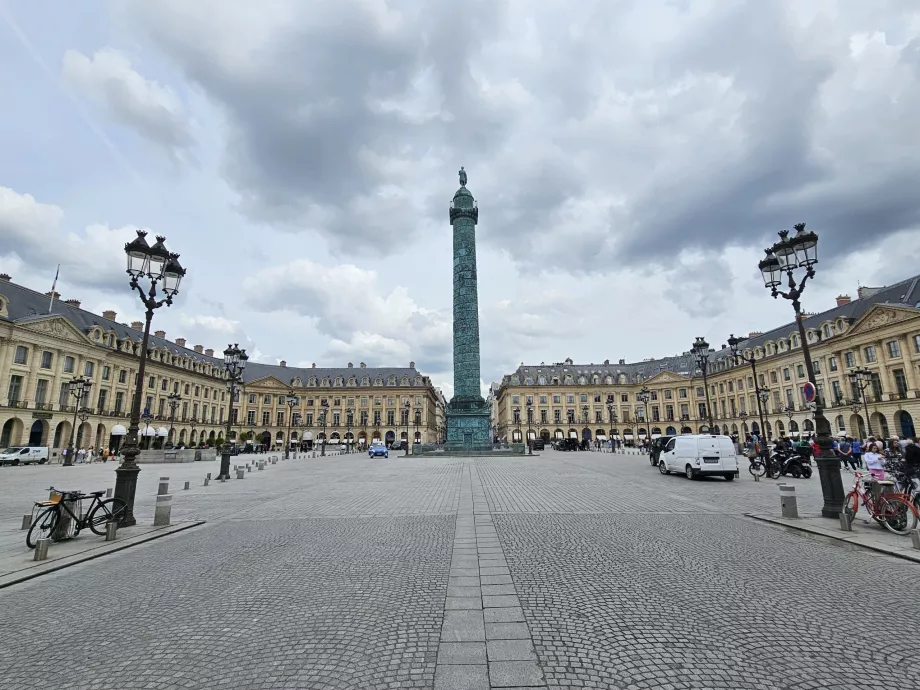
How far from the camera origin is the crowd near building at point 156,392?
47.5 metres

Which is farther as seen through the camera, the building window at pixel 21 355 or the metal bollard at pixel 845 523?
the building window at pixel 21 355

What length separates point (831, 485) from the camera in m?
10.1

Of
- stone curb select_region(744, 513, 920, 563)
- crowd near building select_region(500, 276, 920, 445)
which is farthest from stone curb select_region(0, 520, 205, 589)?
crowd near building select_region(500, 276, 920, 445)

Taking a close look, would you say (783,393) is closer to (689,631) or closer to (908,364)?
(908,364)

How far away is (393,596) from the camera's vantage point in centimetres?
547

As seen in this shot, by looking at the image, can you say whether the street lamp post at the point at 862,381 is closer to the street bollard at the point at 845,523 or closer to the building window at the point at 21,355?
the street bollard at the point at 845,523

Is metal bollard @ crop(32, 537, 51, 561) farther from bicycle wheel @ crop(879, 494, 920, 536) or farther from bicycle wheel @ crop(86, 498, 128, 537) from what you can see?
bicycle wheel @ crop(879, 494, 920, 536)

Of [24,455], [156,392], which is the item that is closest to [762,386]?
[24,455]

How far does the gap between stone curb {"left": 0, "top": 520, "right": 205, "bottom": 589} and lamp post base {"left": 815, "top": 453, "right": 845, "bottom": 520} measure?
13342mm

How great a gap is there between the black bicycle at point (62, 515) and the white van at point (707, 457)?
755 inches

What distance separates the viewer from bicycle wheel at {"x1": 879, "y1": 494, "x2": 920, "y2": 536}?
8.58 meters

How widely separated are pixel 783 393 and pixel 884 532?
66938 mm

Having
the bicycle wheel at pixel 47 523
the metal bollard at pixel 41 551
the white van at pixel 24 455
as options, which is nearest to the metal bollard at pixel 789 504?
the metal bollard at pixel 41 551

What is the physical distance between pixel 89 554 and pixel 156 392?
70117 mm
